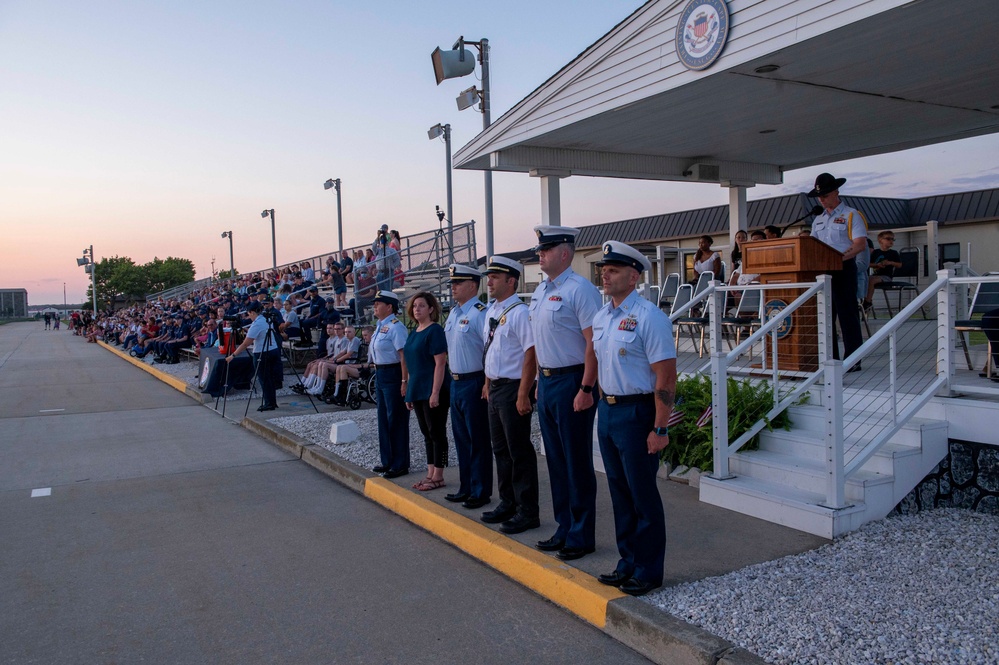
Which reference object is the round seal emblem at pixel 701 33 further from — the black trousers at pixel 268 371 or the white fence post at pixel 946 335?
the black trousers at pixel 268 371

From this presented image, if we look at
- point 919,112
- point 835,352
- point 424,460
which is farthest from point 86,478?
point 919,112

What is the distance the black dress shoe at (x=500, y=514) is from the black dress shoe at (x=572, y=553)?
0.95 meters

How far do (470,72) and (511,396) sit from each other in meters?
9.96

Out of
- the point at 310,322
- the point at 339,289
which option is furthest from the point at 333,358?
the point at 339,289

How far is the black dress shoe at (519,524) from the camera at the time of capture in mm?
5645

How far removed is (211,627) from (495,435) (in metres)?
2.35

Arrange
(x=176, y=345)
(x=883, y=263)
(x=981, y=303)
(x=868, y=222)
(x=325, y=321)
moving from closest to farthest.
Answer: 1. (x=981, y=303)
2. (x=883, y=263)
3. (x=325, y=321)
4. (x=176, y=345)
5. (x=868, y=222)

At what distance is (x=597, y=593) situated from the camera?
4.37m

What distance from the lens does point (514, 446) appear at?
A: 5.66m

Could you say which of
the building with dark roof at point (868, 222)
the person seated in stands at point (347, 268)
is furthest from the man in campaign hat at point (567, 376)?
the person seated in stands at point (347, 268)

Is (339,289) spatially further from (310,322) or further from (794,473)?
(794,473)

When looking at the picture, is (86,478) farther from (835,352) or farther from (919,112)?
(919,112)

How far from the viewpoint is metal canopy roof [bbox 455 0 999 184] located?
274 inches

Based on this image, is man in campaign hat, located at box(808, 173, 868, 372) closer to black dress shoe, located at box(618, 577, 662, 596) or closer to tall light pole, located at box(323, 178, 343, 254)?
black dress shoe, located at box(618, 577, 662, 596)
